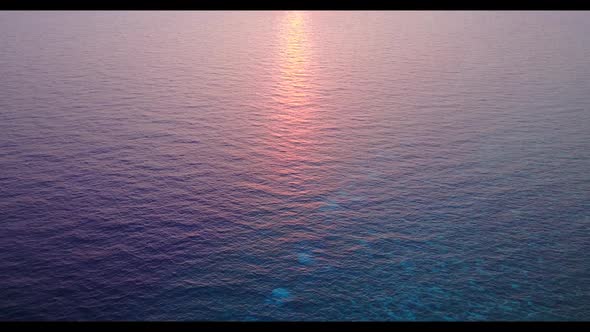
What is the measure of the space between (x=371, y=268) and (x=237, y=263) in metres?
29.2

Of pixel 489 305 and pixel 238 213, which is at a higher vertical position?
pixel 238 213

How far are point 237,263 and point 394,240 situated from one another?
37063 mm

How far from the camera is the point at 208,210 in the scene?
431 ft

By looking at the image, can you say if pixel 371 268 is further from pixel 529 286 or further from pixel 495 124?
pixel 495 124

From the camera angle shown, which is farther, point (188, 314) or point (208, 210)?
point (208, 210)

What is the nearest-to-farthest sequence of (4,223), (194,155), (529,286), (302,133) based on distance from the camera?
1. (529,286)
2. (4,223)
3. (194,155)
4. (302,133)

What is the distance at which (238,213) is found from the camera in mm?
130375

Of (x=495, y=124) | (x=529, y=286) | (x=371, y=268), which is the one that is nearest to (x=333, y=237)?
(x=371, y=268)

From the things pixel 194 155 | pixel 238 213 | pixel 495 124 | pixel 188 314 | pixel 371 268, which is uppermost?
pixel 495 124

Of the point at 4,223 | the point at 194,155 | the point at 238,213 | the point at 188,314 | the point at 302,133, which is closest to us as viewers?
the point at 188,314

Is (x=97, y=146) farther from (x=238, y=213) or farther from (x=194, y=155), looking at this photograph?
(x=238, y=213)

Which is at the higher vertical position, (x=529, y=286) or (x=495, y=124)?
(x=495, y=124)

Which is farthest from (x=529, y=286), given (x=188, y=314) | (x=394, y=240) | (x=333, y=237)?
(x=188, y=314)

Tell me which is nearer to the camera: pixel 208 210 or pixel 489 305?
pixel 489 305
